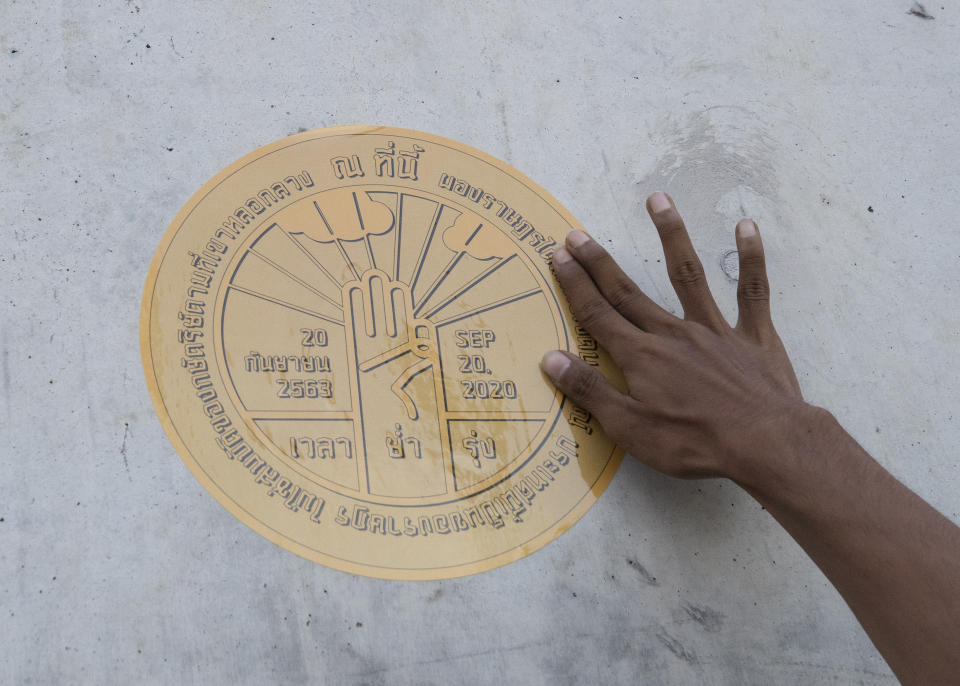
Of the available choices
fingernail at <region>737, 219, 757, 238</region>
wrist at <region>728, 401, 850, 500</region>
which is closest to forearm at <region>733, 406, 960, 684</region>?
wrist at <region>728, 401, 850, 500</region>

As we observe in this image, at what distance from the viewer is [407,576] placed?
110 centimetres

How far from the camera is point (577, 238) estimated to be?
4.29ft

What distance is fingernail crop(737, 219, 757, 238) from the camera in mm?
1326

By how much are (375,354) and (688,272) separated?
0.46 meters

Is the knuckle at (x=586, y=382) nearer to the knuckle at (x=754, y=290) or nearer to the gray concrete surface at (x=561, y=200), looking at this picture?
the gray concrete surface at (x=561, y=200)

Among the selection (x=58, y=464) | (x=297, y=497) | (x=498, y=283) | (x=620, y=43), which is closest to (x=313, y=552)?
(x=297, y=497)

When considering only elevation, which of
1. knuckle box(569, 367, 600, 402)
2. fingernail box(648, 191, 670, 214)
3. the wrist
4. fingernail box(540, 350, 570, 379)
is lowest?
the wrist

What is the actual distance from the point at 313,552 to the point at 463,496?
0.66ft

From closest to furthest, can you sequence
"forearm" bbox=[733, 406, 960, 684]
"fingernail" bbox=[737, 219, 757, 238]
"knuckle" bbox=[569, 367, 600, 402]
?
"forearm" bbox=[733, 406, 960, 684]
"knuckle" bbox=[569, 367, 600, 402]
"fingernail" bbox=[737, 219, 757, 238]

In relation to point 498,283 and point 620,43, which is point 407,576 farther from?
point 620,43

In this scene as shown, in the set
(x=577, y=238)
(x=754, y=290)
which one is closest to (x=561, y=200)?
(x=577, y=238)

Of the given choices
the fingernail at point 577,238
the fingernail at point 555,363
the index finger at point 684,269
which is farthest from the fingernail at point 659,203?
the fingernail at point 555,363

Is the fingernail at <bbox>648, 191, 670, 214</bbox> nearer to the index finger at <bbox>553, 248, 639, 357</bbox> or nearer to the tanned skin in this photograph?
the tanned skin

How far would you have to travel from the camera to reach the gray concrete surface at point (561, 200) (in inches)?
40.6
